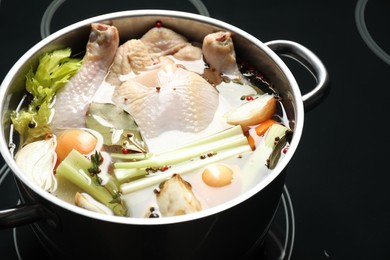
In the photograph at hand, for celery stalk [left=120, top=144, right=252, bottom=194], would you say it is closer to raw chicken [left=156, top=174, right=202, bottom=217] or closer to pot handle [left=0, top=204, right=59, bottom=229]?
raw chicken [left=156, top=174, right=202, bottom=217]

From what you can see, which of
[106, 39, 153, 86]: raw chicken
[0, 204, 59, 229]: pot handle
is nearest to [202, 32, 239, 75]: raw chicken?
[106, 39, 153, 86]: raw chicken

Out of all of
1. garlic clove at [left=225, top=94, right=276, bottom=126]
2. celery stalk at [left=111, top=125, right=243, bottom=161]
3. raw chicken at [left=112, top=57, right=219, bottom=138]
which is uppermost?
raw chicken at [left=112, top=57, right=219, bottom=138]

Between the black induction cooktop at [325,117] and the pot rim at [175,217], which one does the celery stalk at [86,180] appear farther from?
the black induction cooktop at [325,117]

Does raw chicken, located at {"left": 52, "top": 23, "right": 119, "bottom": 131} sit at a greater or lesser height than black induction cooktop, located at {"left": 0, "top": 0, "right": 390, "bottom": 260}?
greater

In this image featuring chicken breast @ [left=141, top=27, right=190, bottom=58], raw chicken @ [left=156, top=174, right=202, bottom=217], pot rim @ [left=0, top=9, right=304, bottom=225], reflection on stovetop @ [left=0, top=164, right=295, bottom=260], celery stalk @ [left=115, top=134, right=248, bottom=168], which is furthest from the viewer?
chicken breast @ [left=141, top=27, right=190, bottom=58]

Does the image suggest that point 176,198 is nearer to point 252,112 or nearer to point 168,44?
point 252,112

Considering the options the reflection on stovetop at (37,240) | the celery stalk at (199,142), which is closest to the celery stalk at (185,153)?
the celery stalk at (199,142)

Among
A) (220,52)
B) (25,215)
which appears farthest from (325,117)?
(25,215)
